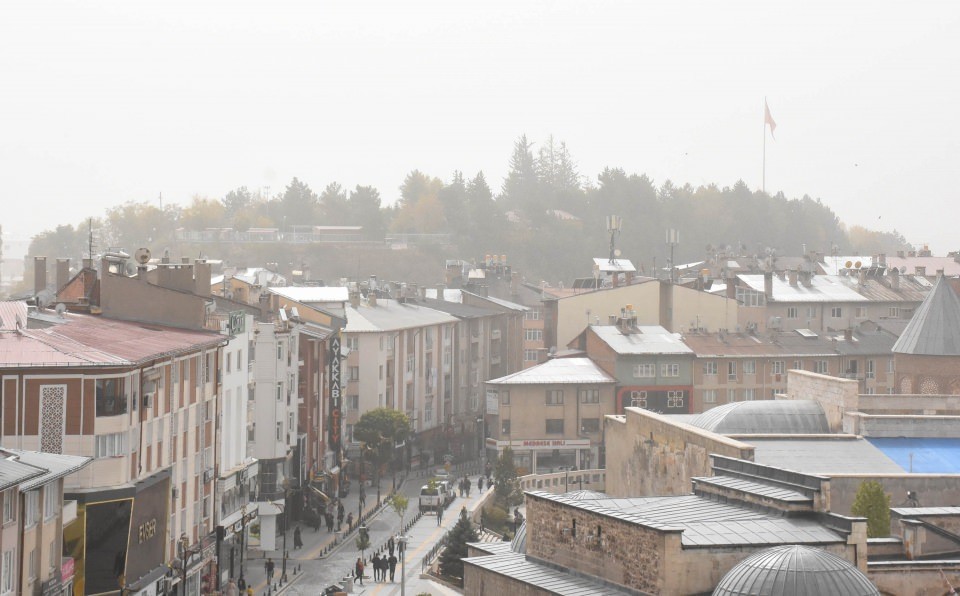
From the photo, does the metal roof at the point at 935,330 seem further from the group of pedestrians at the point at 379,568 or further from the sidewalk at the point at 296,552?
the sidewalk at the point at 296,552

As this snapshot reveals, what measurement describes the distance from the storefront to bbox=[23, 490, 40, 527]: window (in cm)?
4643

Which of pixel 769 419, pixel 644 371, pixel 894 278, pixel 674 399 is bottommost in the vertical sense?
pixel 674 399

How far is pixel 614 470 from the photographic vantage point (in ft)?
165

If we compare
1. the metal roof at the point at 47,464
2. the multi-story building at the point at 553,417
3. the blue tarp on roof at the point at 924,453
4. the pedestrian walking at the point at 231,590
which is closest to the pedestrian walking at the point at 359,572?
the pedestrian walking at the point at 231,590

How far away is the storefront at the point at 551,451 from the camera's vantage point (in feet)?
250

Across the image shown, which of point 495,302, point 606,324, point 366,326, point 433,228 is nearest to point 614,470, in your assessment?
point 366,326

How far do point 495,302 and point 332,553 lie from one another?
48547 mm

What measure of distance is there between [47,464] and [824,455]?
21.0 m

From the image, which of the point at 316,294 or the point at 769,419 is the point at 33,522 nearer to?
the point at 769,419

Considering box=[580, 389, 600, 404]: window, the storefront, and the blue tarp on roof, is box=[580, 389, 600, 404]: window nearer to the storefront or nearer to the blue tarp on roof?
the storefront

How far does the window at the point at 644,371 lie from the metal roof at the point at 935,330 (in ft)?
60.2

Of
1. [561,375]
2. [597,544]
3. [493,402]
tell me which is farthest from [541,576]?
[493,402]

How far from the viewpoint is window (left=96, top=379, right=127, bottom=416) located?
37281 millimetres

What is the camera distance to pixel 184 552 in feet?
140
